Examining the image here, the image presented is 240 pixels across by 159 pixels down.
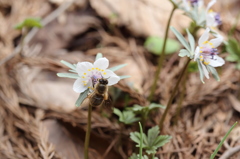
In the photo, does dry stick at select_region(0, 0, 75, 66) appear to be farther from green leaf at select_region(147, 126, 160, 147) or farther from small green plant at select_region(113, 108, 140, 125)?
green leaf at select_region(147, 126, 160, 147)

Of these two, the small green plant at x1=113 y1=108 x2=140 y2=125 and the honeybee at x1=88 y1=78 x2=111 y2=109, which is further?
the small green plant at x1=113 y1=108 x2=140 y2=125

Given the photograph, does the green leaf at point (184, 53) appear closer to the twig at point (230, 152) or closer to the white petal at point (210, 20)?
the white petal at point (210, 20)

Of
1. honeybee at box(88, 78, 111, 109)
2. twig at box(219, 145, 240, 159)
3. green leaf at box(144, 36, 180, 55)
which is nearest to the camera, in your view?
honeybee at box(88, 78, 111, 109)

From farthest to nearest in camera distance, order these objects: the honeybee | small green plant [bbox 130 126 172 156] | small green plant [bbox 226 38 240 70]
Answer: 1. small green plant [bbox 226 38 240 70]
2. small green plant [bbox 130 126 172 156]
3. the honeybee

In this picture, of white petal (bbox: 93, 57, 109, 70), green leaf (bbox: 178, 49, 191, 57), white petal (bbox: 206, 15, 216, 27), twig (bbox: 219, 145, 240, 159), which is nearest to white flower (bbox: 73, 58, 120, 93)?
white petal (bbox: 93, 57, 109, 70)

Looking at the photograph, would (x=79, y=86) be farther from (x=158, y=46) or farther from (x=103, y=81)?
(x=158, y=46)
